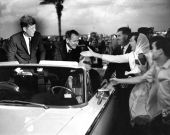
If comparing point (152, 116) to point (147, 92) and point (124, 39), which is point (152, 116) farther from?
point (124, 39)

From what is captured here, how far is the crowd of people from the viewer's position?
3.33 m

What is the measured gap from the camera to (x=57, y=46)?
5.30 metres

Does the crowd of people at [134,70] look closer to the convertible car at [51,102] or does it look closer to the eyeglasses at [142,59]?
the eyeglasses at [142,59]

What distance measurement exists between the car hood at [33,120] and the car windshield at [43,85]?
0.18m

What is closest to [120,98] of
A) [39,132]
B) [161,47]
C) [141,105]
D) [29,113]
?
[141,105]

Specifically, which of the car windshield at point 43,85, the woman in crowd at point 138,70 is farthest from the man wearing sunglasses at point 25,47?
the woman in crowd at point 138,70

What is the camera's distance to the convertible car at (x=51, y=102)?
2760 mm

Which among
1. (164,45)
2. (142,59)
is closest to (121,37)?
(142,59)

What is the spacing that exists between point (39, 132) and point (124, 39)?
9.19 ft

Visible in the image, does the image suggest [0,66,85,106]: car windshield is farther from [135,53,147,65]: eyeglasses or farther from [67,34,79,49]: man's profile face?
[67,34,79,49]: man's profile face

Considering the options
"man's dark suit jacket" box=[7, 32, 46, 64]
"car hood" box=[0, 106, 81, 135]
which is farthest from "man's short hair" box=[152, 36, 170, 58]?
"man's dark suit jacket" box=[7, 32, 46, 64]

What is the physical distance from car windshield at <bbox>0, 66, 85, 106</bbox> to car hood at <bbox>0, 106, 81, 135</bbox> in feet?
0.60

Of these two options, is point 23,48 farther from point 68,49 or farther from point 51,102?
point 51,102

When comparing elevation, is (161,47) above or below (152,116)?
above
